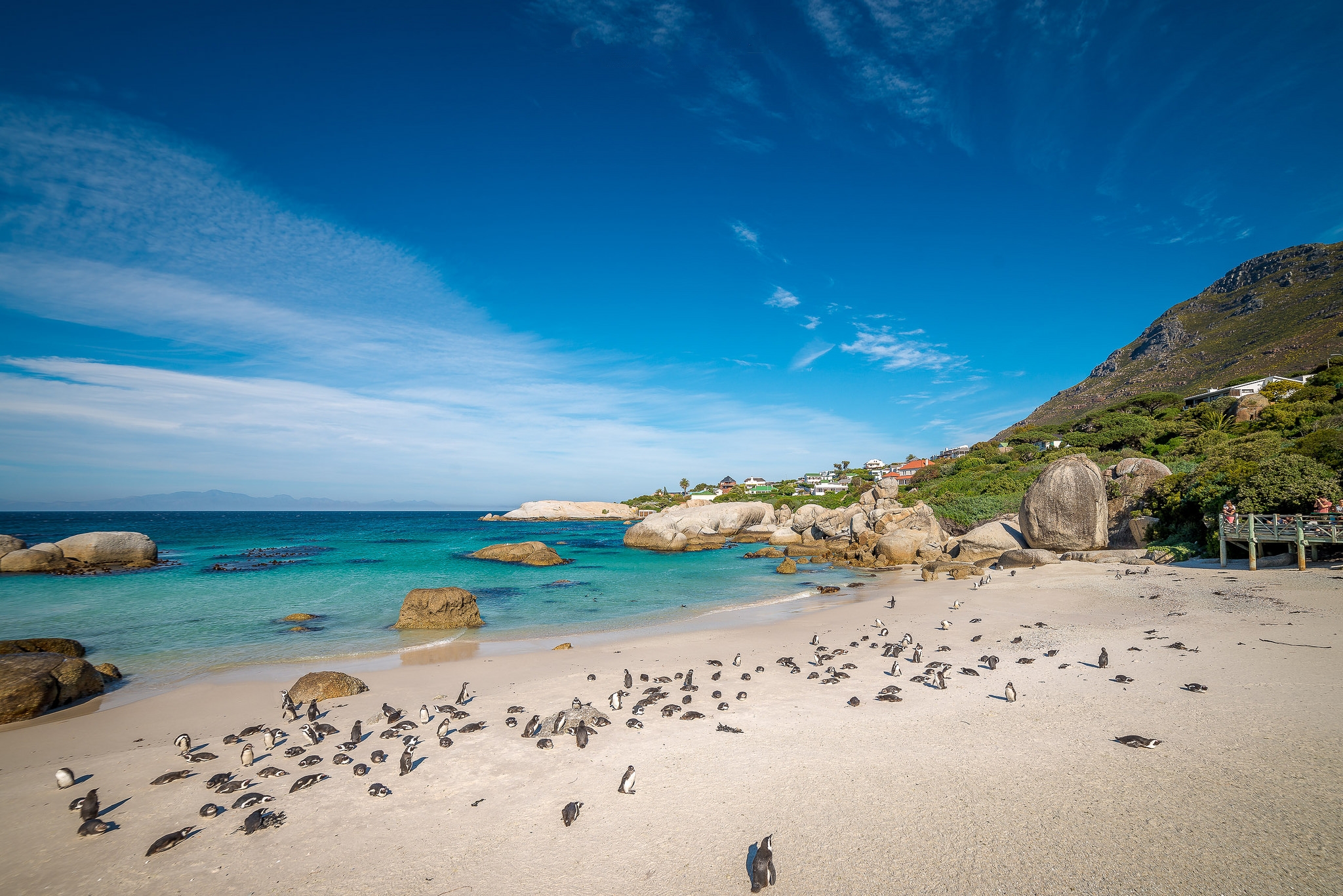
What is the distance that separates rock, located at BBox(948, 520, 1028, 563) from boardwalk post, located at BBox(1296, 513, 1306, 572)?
464 inches

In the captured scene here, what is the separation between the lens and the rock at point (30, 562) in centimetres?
3272

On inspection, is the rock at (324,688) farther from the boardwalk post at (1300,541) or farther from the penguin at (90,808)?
the boardwalk post at (1300,541)

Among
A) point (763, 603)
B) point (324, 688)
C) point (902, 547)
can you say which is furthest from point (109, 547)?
point (902, 547)

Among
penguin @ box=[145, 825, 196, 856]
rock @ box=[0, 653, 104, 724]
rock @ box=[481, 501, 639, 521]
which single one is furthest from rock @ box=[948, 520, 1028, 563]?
rock @ box=[481, 501, 639, 521]

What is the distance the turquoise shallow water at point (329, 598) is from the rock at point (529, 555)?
1.03 meters

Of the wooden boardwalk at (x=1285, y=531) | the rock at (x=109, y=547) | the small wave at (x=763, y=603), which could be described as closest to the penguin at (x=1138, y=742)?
the small wave at (x=763, y=603)

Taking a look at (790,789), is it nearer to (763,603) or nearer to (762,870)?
(762,870)

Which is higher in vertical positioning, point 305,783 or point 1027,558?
point 1027,558

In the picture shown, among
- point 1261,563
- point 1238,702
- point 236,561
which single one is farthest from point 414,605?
point 236,561

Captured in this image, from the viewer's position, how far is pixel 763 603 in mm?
22641

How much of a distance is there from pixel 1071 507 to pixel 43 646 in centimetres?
3508

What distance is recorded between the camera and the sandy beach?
4949 mm

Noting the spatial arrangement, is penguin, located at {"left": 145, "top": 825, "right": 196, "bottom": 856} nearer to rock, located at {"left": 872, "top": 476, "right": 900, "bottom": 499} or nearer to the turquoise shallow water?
the turquoise shallow water

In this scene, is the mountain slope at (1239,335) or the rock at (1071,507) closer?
the rock at (1071,507)
